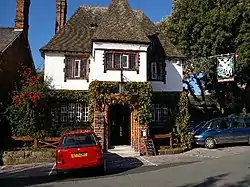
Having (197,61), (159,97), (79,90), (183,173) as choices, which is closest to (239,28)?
(197,61)

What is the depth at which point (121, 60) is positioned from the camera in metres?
21.7

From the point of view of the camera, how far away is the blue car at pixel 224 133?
21125 millimetres

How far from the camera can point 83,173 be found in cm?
1362

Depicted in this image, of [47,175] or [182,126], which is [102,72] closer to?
[182,126]

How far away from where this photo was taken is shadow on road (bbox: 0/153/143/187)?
12261mm

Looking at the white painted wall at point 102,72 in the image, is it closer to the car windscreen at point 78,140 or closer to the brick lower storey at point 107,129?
the brick lower storey at point 107,129

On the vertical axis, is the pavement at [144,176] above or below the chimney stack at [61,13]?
below

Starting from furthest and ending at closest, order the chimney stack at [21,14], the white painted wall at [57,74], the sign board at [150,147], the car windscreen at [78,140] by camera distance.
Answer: the chimney stack at [21,14] → the white painted wall at [57,74] → the sign board at [150,147] → the car windscreen at [78,140]

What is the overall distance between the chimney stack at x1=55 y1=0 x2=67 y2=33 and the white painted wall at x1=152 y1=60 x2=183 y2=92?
9672 mm

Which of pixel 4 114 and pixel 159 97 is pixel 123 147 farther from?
pixel 4 114

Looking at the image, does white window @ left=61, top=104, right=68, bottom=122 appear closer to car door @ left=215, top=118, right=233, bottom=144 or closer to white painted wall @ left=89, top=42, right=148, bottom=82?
white painted wall @ left=89, top=42, right=148, bottom=82

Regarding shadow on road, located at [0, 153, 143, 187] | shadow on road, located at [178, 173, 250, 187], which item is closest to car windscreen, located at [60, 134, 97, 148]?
shadow on road, located at [0, 153, 143, 187]

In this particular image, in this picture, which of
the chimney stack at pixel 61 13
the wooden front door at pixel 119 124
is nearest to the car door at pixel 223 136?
the wooden front door at pixel 119 124

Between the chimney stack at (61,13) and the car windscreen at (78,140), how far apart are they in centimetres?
1663
